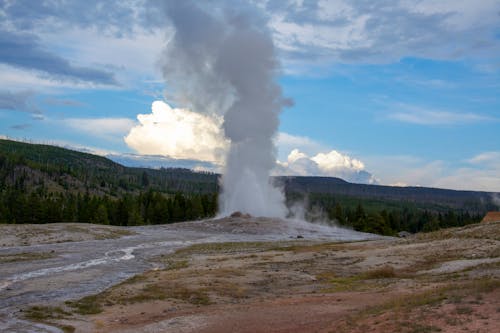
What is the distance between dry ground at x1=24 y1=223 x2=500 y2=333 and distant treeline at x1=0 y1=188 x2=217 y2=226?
58645 millimetres

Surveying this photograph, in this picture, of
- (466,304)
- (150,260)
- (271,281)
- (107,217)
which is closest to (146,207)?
(107,217)

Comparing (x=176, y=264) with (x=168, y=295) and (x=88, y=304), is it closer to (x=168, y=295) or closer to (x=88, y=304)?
(x=168, y=295)

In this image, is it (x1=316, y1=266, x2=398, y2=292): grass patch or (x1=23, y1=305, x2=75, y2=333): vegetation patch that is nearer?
(x1=23, y1=305, x2=75, y2=333): vegetation patch

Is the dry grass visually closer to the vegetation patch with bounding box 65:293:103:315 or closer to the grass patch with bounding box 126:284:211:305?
the vegetation patch with bounding box 65:293:103:315

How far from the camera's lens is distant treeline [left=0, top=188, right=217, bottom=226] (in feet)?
331

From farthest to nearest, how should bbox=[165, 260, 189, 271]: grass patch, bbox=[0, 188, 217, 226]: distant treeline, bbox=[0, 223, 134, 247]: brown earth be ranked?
1. bbox=[0, 188, 217, 226]: distant treeline
2. bbox=[0, 223, 134, 247]: brown earth
3. bbox=[165, 260, 189, 271]: grass patch

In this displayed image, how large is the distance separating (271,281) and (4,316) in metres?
17.0

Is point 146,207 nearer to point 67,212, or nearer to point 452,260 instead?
point 67,212

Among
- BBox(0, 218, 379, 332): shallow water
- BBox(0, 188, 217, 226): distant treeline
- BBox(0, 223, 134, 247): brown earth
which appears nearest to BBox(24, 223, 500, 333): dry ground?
BBox(0, 218, 379, 332): shallow water

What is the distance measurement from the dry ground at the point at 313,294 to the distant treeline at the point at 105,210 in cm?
5865

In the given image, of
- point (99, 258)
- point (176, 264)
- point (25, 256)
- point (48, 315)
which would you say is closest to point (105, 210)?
point (99, 258)

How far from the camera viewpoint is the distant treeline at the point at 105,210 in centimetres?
10075

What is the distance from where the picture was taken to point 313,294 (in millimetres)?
29641

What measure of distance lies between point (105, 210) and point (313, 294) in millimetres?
80549
